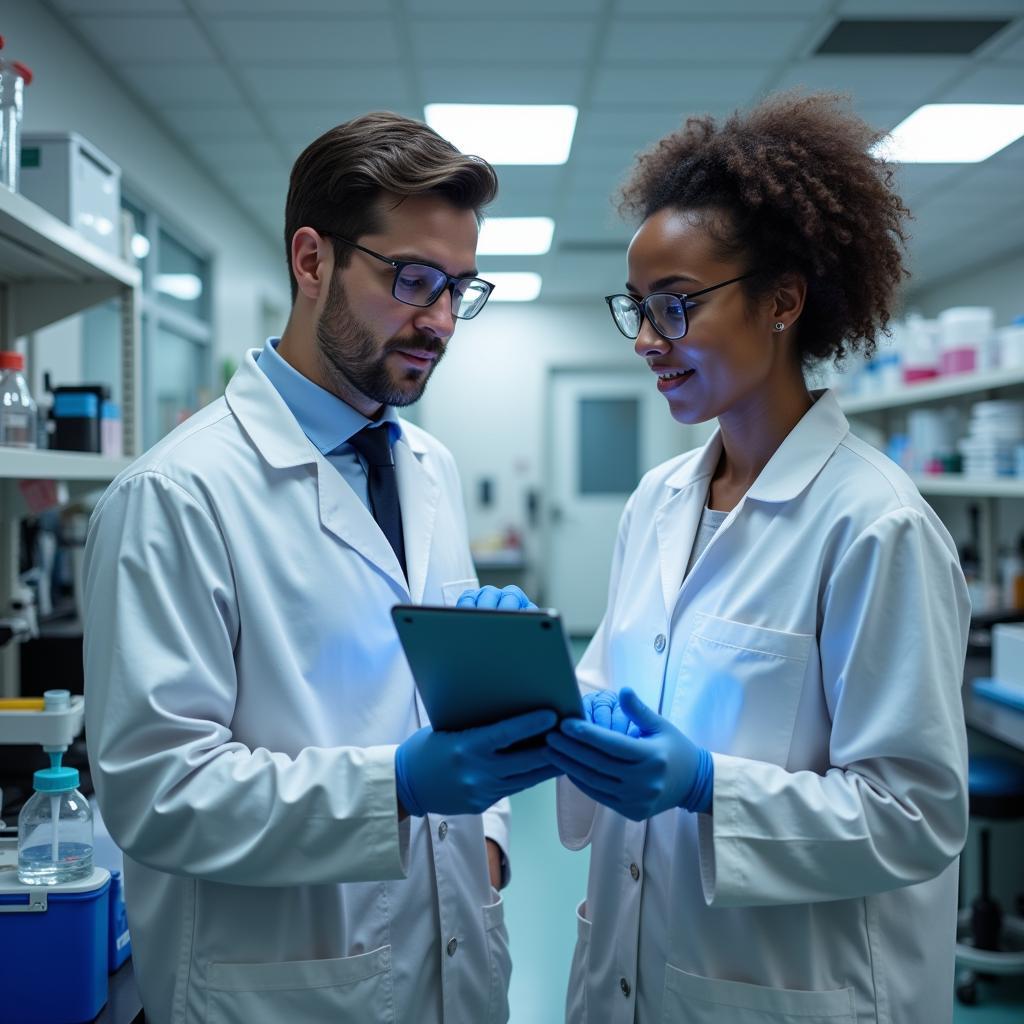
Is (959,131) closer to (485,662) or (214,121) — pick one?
(214,121)

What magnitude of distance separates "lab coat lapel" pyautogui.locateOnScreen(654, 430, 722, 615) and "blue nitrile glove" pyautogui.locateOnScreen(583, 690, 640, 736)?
0.47 ft

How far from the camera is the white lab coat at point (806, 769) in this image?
0.95 m

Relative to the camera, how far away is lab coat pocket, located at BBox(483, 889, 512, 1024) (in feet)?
3.98

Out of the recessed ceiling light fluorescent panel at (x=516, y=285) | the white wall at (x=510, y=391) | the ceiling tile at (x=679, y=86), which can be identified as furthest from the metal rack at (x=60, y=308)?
the white wall at (x=510, y=391)

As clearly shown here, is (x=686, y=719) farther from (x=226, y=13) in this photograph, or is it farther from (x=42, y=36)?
(x=42, y=36)

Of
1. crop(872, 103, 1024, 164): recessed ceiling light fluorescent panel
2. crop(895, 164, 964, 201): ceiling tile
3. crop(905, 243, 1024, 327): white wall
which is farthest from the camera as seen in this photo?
crop(905, 243, 1024, 327): white wall

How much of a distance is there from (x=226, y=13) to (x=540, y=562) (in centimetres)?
506

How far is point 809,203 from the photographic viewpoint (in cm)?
109

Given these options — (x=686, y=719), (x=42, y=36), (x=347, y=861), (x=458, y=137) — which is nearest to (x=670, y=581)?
(x=686, y=719)

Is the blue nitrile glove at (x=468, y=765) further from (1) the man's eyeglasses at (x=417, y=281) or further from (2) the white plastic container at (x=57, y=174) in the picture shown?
(2) the white plastic container at (x=57, y=174)

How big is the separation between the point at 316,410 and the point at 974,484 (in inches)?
115

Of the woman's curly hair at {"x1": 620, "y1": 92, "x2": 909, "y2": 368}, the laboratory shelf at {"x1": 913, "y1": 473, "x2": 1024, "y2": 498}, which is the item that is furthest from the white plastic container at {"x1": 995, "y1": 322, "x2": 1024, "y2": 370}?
the woman's curly hair at {"x1": 620, "y1": 92, "x2": 909, "y2": 368}

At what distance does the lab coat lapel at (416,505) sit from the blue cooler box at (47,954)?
529mm

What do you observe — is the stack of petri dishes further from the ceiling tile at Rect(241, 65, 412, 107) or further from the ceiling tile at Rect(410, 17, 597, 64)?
the ceiling tile at Rect(241, 65, 412, 107)
